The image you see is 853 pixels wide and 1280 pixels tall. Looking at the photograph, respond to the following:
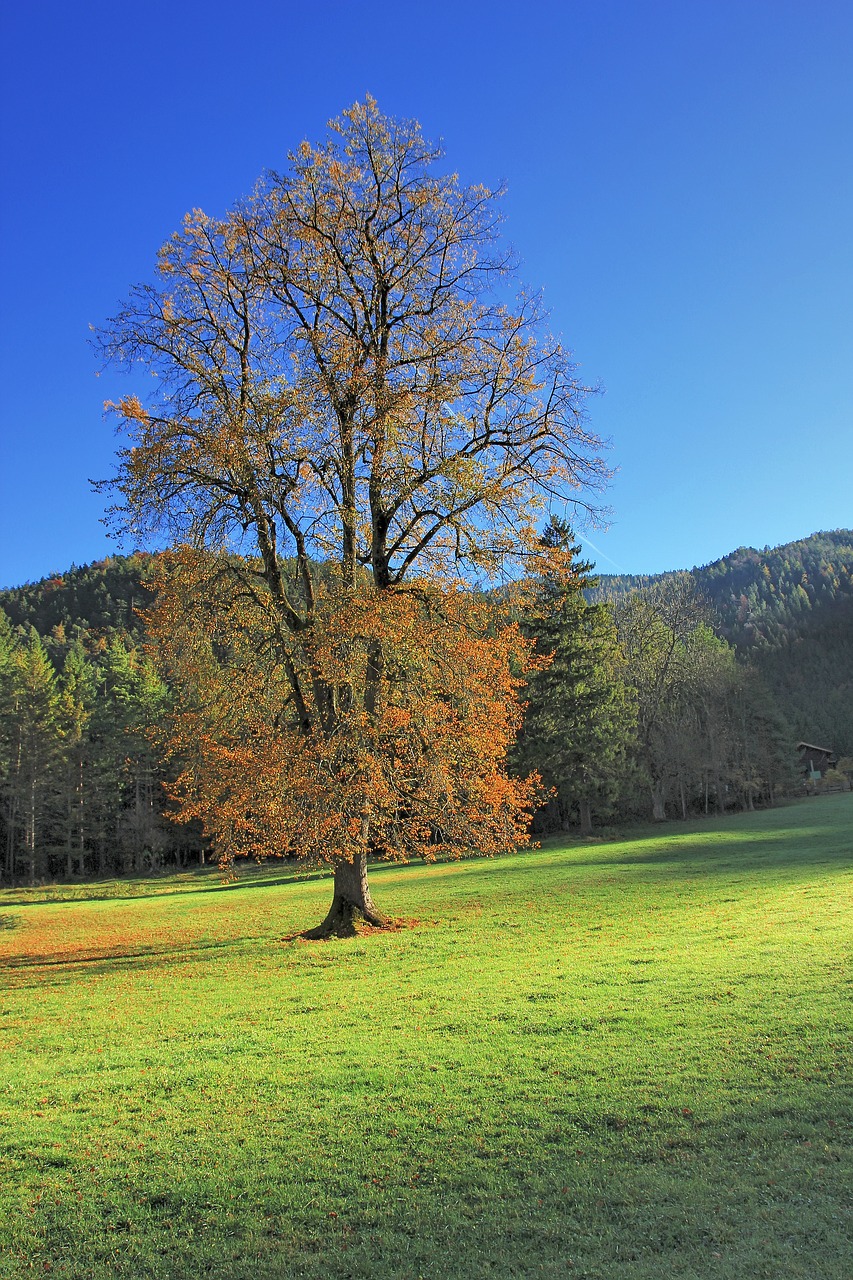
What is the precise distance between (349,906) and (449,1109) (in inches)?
427

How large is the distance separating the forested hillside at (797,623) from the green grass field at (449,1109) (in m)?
62.2

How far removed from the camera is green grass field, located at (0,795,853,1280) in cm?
447

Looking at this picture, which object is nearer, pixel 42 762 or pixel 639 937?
pixel 639 937

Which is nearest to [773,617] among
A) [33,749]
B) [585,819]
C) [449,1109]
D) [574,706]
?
[585,819]

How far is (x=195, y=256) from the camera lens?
16.0 metres

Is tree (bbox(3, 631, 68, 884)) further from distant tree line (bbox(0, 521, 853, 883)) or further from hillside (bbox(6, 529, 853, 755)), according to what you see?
hillside (bbox(6, 529, 853, 755))

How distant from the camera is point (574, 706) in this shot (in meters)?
42.9

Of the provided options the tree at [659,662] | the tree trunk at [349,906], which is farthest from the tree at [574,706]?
the tree trunk at [349,906]

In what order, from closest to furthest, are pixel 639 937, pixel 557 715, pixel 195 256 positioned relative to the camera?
pixel 639 937
pixel 195 256
pixel 557 715

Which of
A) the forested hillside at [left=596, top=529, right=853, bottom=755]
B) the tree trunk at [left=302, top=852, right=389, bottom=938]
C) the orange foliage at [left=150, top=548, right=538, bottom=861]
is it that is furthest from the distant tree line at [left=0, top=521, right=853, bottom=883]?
the tree trunk at [left=302, top=852, right=389, bottom=938]

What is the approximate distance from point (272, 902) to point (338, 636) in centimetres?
1552

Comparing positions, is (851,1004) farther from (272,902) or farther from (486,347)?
(272,902)

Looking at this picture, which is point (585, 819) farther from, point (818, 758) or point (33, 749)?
point (818, 758)

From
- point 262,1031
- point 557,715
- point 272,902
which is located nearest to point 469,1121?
point 262,1031
